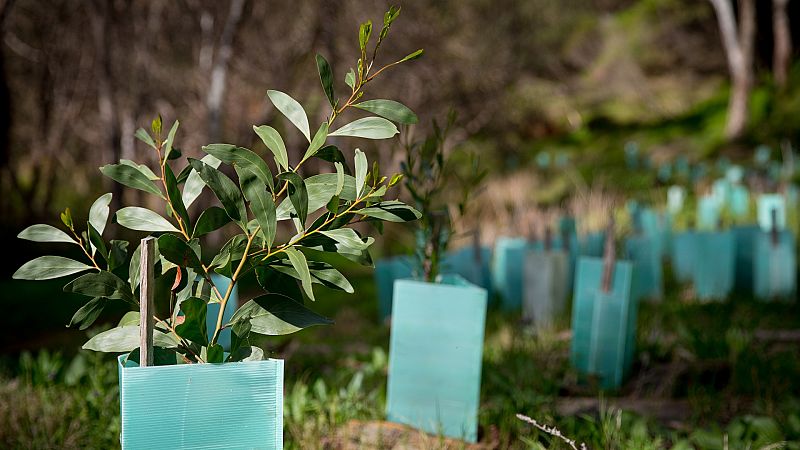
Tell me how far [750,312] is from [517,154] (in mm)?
8720

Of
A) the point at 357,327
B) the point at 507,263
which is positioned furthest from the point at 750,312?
the point at 357,327

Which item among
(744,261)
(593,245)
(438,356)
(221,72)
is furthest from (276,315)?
(221,72)

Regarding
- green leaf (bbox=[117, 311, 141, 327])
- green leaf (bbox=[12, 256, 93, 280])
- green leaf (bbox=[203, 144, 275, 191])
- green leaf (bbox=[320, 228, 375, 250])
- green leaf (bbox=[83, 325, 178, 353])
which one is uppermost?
green leaf (bbox=[203, 144, 275, 191])

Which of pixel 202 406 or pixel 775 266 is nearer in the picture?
pixel 202 406

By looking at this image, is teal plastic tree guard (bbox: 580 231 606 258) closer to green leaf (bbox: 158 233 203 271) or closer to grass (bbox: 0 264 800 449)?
grass (bbox: 0 264 800 449)

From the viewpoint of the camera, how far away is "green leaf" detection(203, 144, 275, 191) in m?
1.34

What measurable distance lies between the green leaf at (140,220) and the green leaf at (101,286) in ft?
0.33

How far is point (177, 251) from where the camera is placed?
137 centimetres

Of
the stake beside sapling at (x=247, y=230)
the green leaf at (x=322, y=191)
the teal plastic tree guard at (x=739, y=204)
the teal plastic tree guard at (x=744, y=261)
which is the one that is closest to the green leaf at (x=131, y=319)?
the stake beside sapling at (x=247, y=230)

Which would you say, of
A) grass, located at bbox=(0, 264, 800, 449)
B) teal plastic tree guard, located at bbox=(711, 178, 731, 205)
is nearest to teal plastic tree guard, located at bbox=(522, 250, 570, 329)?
grass, located at bbox=(0, 264, 800, 449)

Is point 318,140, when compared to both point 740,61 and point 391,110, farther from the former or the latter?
point 740,61

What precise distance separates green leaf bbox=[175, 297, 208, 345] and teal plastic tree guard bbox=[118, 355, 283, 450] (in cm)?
7

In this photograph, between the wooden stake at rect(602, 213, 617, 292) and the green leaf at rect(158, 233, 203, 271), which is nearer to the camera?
the green leaf at rect(158, 233, 203, 271)

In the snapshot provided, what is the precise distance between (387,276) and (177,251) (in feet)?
10.6
